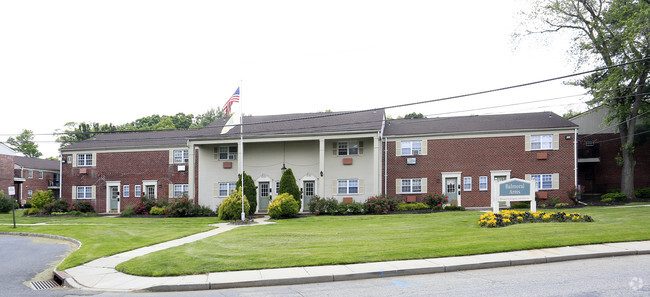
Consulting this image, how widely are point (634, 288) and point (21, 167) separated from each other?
195ft

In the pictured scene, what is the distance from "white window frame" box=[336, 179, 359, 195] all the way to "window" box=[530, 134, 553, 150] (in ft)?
38.1

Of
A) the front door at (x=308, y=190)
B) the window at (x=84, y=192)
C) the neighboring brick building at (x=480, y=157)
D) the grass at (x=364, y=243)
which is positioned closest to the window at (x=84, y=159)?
the window at (x=84, y=192)

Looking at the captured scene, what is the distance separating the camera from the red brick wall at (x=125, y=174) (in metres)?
35.5

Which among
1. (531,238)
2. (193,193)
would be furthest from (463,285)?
(193,193)

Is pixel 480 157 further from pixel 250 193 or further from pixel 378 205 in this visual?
pixel 250 193

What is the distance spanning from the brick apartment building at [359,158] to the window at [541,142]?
0.06 metres

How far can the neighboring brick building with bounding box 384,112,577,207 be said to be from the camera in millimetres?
28172

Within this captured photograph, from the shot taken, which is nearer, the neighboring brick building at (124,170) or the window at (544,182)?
the window at (544,182)

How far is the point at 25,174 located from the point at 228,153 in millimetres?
33935

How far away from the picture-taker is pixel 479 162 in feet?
95.6

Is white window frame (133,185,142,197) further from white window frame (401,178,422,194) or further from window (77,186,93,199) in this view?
white window frame (401,178,422,194)

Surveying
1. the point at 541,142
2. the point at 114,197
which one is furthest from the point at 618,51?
the point at 114,197

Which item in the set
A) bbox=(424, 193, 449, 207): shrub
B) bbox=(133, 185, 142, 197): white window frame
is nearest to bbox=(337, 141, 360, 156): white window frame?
bbox=(424, 193, 449, 207): shrub

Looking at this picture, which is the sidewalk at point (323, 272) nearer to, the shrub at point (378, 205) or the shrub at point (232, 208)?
the shrub at point (232, 208)
